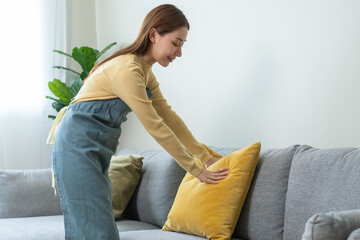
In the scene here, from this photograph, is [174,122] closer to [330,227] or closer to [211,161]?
[211,161]

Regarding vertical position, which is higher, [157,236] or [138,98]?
[138,98]

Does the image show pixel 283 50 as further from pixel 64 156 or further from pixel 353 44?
pixel 64 156

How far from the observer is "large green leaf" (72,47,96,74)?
12.2 ft

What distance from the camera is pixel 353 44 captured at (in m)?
2.08

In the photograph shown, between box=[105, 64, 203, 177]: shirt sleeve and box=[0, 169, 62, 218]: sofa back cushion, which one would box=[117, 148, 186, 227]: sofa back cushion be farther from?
box=[105, 64, 203, 177]: shirt sleeve

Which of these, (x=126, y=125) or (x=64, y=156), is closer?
(x=64, y=156)

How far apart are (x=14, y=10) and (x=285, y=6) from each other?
2.21m

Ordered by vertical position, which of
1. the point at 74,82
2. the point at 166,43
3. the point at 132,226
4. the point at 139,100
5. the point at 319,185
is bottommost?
the point at 132,226

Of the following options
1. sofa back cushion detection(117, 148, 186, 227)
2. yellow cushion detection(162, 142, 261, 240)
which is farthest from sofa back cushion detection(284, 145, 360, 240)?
sofa back cushion detection(117, 148, 186, 227)

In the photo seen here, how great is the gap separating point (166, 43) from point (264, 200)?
0.71 metres

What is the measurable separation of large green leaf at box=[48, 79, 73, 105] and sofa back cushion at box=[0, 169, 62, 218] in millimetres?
922

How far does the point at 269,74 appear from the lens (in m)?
2.48

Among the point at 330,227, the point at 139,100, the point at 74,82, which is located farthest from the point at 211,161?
the point at 74,82

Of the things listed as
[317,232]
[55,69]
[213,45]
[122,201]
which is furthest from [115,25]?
[317,232]
